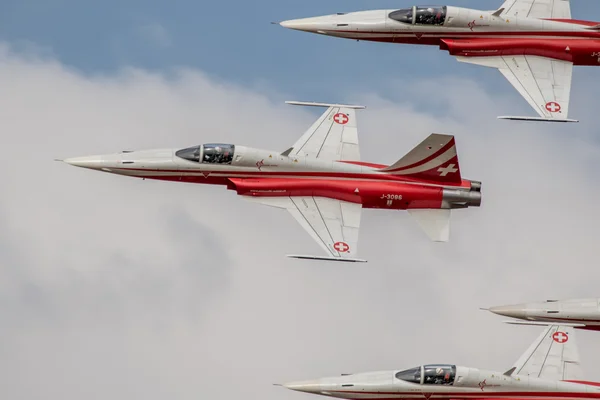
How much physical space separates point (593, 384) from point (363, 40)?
14.7 m

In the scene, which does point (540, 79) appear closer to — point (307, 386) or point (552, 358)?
point (552, 358)

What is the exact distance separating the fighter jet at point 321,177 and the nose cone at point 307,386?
557 centimetres

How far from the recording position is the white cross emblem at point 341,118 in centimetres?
7331

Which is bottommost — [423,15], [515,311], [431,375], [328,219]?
[431,375]

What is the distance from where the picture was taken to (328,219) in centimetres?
7119

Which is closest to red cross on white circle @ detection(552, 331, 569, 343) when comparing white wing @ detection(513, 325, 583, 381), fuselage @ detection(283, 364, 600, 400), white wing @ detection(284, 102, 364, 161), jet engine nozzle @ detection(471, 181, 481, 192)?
white wing @ detection(513, 325, 583, 381)

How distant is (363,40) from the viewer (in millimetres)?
75562

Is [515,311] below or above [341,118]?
below

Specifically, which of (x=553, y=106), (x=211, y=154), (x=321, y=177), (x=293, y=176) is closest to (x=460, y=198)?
(x=321, y=177)

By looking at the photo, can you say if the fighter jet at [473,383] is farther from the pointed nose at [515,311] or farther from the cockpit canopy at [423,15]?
the cockpit canopy at [423,15]

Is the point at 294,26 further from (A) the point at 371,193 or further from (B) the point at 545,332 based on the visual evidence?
(B) the point at 545,332

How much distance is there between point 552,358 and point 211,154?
12.8m

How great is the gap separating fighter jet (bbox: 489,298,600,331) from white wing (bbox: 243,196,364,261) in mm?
5729

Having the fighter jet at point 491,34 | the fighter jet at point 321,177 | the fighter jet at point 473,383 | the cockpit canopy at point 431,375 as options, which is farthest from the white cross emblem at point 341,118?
the cockpit canopy at point 431,375
